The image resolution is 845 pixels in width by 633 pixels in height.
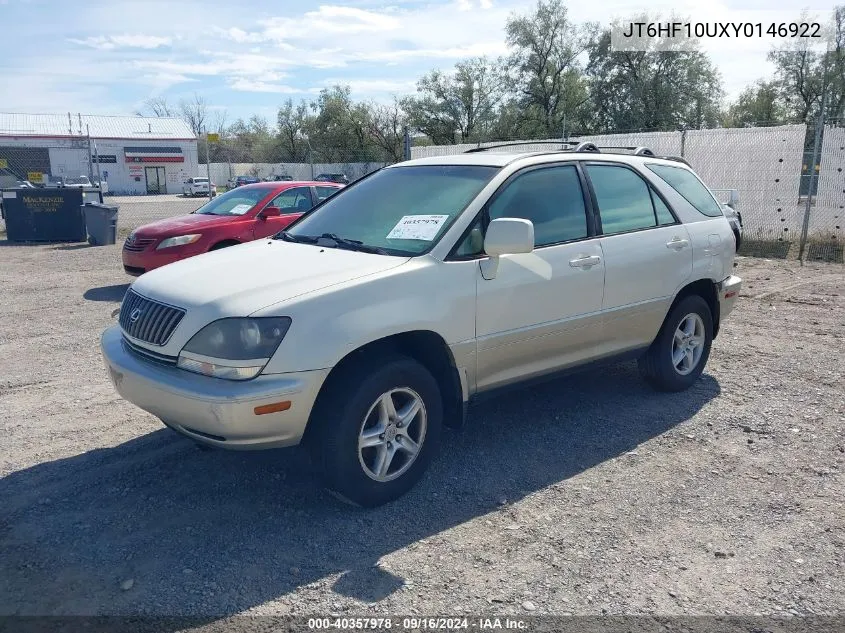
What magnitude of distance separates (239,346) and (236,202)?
24.9 feet

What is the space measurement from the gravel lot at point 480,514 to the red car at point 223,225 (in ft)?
12.6

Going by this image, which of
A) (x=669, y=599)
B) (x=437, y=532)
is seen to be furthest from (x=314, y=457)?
(x=669, y=599)

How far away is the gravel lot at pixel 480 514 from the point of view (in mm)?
3018

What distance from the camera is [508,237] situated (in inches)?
150

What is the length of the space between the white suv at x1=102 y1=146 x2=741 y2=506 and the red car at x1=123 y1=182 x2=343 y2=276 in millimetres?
5174

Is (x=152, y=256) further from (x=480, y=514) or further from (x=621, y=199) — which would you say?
(x=480, y=514)

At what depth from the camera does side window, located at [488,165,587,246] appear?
169 inches

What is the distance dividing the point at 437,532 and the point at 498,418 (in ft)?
5.46

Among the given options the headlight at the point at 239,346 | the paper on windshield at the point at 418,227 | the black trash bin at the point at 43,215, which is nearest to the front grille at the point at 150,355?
the headlight at the point at 239,346

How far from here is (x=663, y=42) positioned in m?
37.3

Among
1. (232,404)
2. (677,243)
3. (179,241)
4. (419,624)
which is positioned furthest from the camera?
(179,241)

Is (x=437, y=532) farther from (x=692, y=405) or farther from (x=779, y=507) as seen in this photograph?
(x=692, y=405)

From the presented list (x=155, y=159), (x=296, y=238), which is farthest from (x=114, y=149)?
(x=296, y=238)

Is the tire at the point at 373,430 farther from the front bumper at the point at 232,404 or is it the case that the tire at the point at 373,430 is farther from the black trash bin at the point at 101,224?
the black trash bin at the point at 101,224
